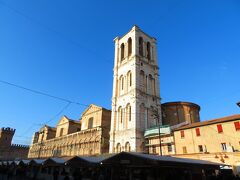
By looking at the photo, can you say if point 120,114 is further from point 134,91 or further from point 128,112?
point 134,91

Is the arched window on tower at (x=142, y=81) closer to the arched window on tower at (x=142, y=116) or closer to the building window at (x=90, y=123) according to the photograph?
the arched window on tower at (x=142, y=116)

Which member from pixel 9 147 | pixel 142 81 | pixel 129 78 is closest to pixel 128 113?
pixel 142 81

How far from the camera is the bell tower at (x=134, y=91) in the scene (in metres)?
35.8

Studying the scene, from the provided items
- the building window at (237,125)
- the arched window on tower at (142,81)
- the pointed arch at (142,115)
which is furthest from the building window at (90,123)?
the building window at (237,125)

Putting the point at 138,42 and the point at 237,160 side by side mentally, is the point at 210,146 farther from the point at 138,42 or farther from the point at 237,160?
the point at 138,42

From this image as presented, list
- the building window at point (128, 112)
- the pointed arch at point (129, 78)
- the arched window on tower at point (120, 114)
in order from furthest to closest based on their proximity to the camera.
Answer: the pointed arch at point (129, 78)
the arched window on tower at point (120, 114)
the building window at point (128, 112)

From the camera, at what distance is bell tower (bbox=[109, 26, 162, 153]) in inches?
1407


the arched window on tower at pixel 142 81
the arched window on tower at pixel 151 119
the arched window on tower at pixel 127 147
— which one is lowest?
the arched window on tower at pixel 127 147

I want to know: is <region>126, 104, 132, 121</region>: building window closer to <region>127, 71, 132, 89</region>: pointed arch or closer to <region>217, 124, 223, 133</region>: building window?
<region>127, 71, 132, 89</region>: pointed arch

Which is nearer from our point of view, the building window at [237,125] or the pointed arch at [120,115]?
the building window at [237,125]

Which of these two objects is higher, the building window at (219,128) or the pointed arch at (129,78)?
the pointed arch at (129,78)

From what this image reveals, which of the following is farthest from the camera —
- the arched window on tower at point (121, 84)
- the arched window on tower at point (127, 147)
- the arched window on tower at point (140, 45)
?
the arched window on tower at point (140, 45)

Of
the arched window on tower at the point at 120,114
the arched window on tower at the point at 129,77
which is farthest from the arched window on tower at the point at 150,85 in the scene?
the arched window on tower at the point at 120,114

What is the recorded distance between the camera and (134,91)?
3734cm
